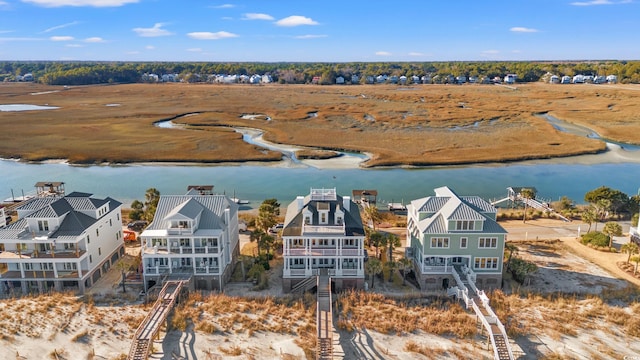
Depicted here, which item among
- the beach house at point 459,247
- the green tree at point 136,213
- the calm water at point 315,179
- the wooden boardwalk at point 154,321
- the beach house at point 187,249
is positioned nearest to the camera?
the wooden boardwalk at point 154,321

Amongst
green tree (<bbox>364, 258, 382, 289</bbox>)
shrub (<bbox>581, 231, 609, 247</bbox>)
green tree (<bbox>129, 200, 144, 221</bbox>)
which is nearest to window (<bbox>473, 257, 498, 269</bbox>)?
green tree (<bbox>364, 258, 382, 289</bbox>)

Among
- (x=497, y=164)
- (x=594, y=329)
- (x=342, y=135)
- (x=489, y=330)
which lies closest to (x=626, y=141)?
(x=497, y=164)

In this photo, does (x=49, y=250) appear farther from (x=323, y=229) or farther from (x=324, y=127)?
(x=324, y=127)

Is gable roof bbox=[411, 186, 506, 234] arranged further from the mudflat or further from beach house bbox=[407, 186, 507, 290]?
the mudflat

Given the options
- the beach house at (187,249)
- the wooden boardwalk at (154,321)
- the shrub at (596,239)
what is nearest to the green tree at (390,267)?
the beach house at (187,249)

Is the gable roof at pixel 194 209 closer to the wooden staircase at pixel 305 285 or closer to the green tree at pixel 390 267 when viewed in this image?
the wooden staircase at pixel 305 285

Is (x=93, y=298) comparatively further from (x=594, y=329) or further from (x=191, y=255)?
(x=594, y=329)

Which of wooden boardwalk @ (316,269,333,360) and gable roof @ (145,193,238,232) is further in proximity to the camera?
gable roof @ (145,193,238,232)
